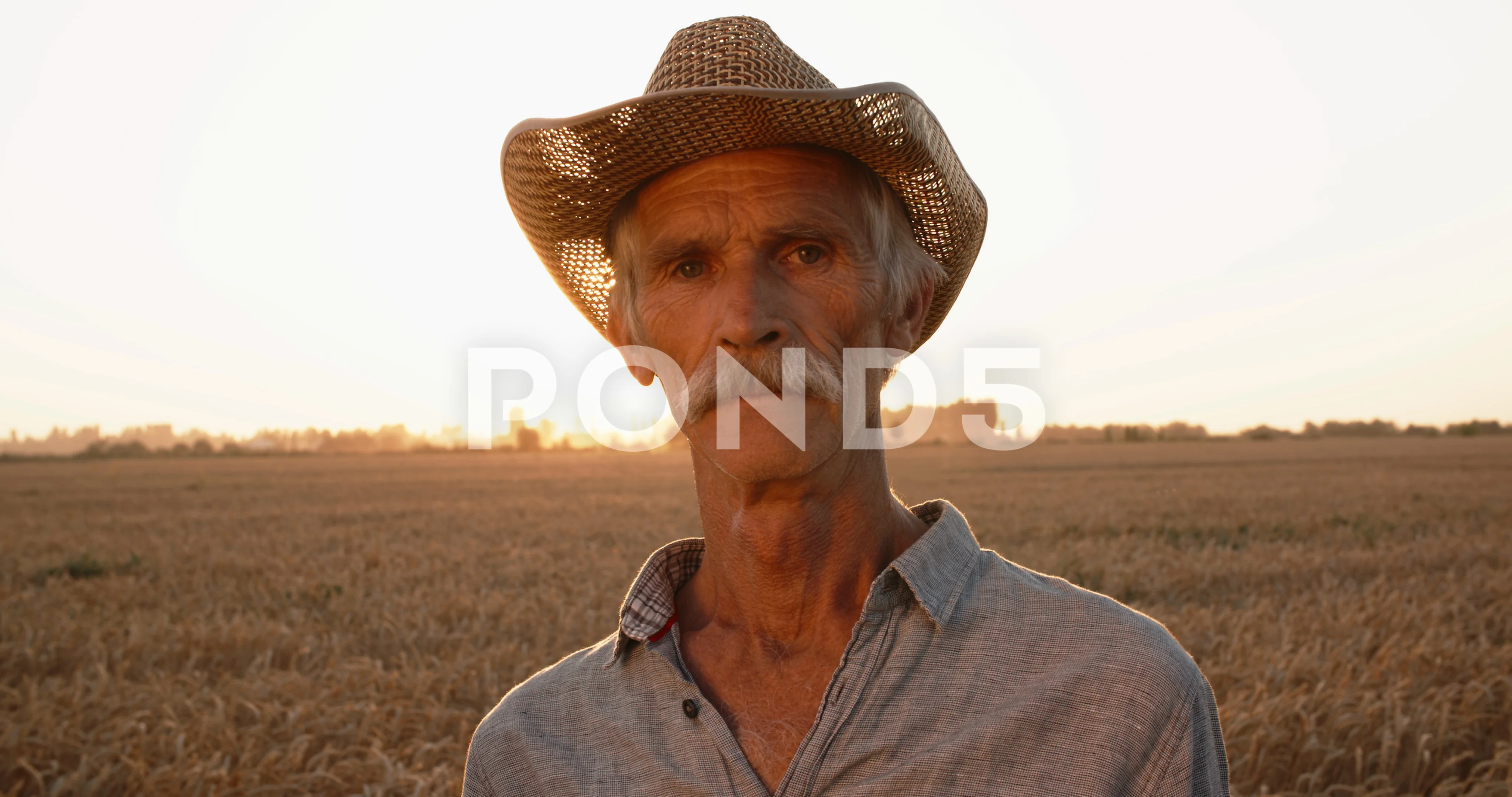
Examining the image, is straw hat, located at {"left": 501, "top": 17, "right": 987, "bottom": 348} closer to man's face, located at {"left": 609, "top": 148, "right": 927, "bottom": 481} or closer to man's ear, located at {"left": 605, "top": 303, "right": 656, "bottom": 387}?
man's face, located at {"left": 609, "top": 148, "right": 927, "bottom": 481}

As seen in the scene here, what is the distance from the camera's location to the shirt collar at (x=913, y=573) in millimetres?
1733

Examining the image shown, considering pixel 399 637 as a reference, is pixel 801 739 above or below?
above

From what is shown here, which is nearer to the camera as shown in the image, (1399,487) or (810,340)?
(810,340)

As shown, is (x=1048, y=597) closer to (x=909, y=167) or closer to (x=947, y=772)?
(x=947, y=772)

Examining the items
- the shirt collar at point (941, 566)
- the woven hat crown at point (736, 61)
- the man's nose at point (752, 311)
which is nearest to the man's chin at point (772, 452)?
the man's nose at point (752, 311)

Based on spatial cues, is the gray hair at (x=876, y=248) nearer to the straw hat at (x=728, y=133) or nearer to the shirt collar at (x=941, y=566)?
the straw hat at (x=728, y=133)

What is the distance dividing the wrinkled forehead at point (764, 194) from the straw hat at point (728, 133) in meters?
0.03

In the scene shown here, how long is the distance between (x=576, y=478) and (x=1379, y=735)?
33145 mm

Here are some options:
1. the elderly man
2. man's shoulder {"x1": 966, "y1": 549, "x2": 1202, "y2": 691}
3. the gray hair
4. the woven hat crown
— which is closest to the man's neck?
the elderly man

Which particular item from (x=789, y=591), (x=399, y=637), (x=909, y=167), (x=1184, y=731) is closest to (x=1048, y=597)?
(x=1184, y=731)

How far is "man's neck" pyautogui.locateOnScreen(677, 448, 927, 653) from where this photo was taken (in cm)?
189

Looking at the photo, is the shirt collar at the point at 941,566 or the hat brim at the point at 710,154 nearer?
the shirt collar at the point at 941,566

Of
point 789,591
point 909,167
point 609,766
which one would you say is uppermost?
point 909,167

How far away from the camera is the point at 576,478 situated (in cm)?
3672
